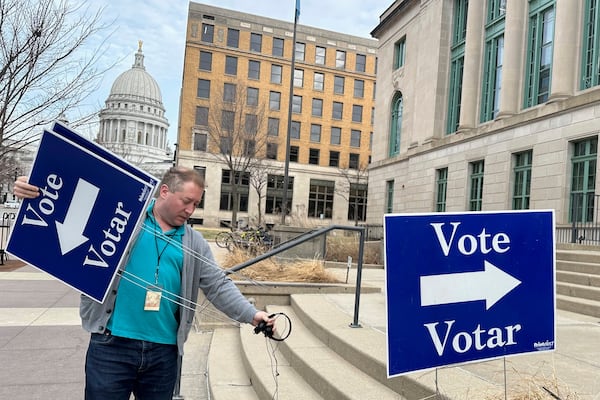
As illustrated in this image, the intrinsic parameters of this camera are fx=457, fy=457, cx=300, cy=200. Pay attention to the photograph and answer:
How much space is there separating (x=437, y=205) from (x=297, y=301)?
17390 millimetres

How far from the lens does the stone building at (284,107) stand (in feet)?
161

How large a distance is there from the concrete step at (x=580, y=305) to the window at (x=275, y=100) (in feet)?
155

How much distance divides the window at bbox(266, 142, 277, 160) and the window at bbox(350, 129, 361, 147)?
11.5 metres

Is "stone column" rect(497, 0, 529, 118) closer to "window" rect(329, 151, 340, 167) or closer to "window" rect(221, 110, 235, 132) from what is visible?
"window" rect(221, 110, 235, 132)

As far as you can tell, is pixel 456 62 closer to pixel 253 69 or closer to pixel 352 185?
pixel 352 185

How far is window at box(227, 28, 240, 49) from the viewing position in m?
50.9

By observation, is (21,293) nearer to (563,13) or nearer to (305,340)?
(305,340)

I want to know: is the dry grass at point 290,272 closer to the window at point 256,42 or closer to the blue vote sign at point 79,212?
the blue vote sign at point 79,212

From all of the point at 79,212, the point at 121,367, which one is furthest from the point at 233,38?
the point at 121,367

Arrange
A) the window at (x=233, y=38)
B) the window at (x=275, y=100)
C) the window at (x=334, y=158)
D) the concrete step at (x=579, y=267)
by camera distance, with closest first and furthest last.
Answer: the concrete step at (x=579, y=267) → the window at (x=233, y=38) → the window at (x=275, y=100) → the window at (x=334, y=158)

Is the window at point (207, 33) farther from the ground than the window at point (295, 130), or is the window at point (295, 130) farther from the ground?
the window at point (207, 33)

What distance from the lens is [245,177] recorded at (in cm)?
4981

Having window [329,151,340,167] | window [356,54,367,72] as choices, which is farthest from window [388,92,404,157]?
window [356,54,367,72]

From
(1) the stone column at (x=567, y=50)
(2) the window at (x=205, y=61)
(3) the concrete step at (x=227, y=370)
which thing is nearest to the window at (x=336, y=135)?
Answer: (2) the window at (x=205, y=61)
